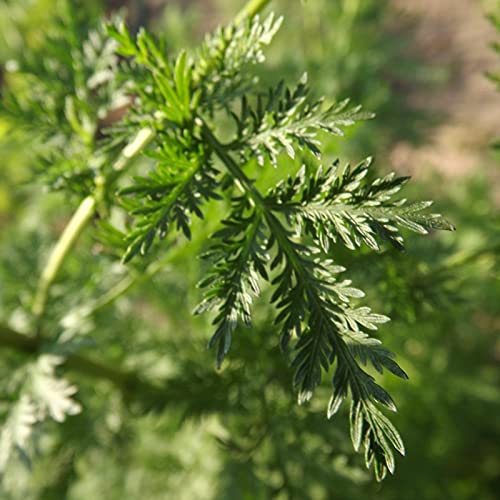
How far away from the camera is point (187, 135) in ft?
2.25

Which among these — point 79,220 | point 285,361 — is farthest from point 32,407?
point 285,361

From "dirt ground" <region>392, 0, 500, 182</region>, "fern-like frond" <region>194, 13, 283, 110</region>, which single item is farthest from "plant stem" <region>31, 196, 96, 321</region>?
"dirt ground" <region>392, 0, 500, 182</region>

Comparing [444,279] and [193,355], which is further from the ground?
[444,279]

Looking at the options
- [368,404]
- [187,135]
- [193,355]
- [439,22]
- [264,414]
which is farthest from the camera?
[439,22]

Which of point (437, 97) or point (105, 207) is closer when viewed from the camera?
point (105, 207)

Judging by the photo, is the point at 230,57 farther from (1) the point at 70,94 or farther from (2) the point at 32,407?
(2) the point at 32,407

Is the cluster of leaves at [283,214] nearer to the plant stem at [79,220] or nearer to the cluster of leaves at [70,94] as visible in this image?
the plant stem at [79,220]

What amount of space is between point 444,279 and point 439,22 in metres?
4.32

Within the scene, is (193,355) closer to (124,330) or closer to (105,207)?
(124,330)

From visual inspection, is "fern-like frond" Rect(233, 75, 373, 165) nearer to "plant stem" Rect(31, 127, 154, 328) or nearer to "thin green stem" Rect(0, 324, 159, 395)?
"plant stem" Rect(31, 127, 154, 328)

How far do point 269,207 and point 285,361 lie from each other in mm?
455

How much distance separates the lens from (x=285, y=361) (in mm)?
1042

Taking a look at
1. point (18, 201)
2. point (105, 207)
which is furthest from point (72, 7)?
A: point (18, 201)

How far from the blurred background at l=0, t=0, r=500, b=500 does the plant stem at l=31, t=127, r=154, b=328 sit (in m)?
0.06
